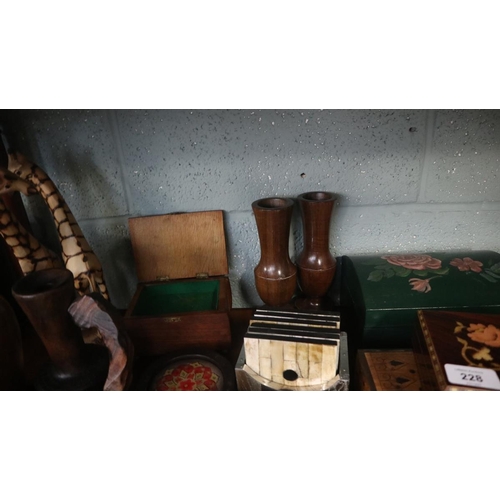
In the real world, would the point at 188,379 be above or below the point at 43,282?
below

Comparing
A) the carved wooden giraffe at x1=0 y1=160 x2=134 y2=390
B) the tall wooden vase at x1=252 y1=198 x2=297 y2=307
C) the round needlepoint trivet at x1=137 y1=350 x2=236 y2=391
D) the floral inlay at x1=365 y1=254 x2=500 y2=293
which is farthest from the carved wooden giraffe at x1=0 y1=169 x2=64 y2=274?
the floral inlay at x1=365 y1=254 x2=500 y2=293

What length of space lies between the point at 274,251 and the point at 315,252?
0.09 metres

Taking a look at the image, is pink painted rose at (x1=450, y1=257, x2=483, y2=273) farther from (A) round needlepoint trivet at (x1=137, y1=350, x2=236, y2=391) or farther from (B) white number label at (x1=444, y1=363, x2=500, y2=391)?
(A) round needlepoint trivet at (x1=137, y1=350, x2=236, y2=391)

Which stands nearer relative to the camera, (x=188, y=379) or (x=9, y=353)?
(x=9, y=353)

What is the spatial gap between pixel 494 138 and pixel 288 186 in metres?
0.43

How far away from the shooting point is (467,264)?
0.74 meters

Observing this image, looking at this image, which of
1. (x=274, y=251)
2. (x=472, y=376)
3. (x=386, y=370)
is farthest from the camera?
(x=274, y=251)

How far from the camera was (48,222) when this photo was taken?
82 cm

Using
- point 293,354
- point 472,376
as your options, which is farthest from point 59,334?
point 472,376

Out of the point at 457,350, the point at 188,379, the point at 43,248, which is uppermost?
the point at 43,248

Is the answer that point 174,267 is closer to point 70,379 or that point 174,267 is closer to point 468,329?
point 70,379

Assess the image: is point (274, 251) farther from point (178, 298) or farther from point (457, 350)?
point (457, 350)

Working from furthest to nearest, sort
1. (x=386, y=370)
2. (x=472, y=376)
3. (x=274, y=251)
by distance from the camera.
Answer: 1. (x=274, y=251)
2. (x=386, y=370)
3. (x=472, y=376)
